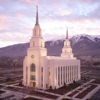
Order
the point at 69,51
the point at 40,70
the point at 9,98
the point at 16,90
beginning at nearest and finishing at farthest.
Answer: the point at 9,98, the point at 16,90, the point at 40,70, the point at 69,51

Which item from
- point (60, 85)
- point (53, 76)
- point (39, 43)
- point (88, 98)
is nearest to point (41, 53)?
point (39, 43)

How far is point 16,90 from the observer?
41594mm

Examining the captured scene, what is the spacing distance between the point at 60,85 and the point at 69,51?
18545 mm

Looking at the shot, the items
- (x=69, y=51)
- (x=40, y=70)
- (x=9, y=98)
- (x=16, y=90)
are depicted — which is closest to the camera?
(x=9, y=98)

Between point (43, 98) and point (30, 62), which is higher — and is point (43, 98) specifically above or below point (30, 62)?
below

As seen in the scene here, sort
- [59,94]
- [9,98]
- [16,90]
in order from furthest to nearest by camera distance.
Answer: [16,90] → [59,94] → [9,98]

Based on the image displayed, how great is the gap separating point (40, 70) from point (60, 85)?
703cm

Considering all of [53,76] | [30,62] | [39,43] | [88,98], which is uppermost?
[39,43]

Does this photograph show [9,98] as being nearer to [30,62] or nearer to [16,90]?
[16,90]

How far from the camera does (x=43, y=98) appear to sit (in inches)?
1395

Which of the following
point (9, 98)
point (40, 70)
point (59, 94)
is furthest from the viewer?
point (40, 70)

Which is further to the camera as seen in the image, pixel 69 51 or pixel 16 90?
pixel 69 51

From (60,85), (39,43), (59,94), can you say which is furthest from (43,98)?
(39,43)

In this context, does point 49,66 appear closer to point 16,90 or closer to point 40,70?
point 40,70
